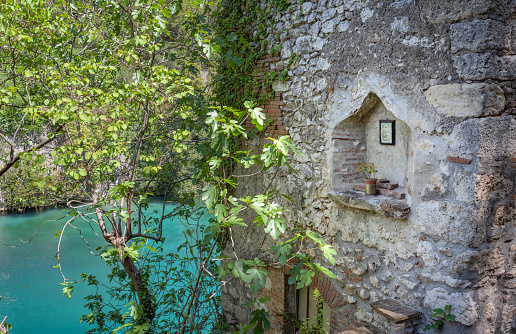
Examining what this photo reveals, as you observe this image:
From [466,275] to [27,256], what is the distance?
28.3 feet

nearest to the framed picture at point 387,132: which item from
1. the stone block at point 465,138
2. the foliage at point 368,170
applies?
the foliage at point 368,170

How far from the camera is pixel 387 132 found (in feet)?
9.80

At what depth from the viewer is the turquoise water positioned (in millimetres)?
6383

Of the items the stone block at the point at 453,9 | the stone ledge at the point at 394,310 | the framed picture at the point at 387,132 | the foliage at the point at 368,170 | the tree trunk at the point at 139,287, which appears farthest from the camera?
the tree trunk at the point at 139,287

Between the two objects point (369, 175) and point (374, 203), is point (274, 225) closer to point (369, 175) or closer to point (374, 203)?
point (374, 203)

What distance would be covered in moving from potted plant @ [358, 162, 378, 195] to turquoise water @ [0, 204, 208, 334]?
4.34 m

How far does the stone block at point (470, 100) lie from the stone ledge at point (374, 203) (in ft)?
2.34

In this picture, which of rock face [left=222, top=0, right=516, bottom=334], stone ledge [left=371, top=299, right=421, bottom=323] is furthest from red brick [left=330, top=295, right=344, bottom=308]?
stone ledge [left=371, top=299, right=421, bottom=323]

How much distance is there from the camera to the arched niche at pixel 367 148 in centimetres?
295

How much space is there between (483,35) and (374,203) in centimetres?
131

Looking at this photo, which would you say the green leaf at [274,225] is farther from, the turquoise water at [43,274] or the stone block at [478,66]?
the turquoise water at [43,274]

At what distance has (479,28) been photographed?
2.29 metres

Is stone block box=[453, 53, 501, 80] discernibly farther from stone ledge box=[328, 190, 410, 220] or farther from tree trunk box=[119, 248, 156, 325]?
tree trunk box=[119, 248, 156, 325]

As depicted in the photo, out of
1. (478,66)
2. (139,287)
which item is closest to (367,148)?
(478,66)
